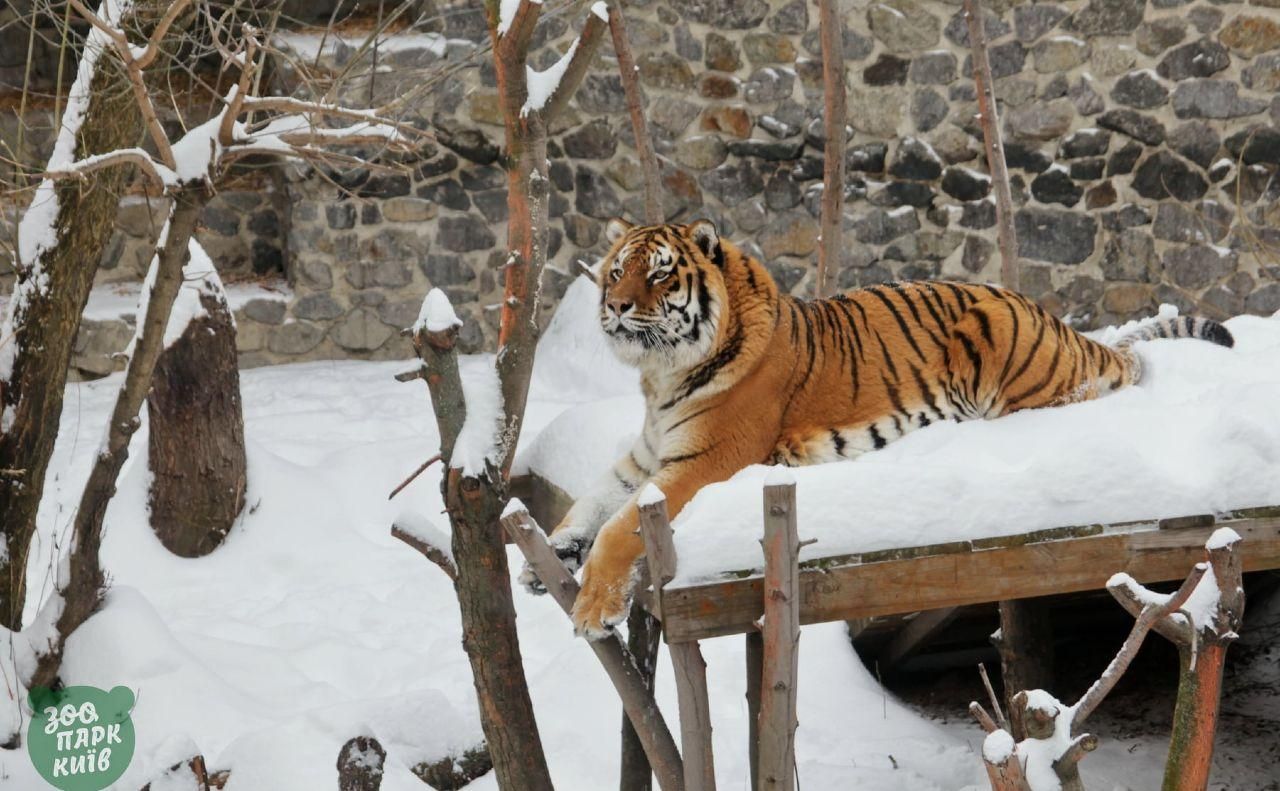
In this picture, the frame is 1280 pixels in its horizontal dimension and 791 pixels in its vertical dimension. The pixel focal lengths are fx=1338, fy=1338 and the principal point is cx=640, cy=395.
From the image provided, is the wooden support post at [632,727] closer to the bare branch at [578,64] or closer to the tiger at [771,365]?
the tiger at [771,365]

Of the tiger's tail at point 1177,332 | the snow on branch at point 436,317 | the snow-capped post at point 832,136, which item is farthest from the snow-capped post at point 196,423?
the tiger's tail at point 1177,332

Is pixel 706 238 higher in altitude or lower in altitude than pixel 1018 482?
higher

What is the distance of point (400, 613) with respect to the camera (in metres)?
5.91

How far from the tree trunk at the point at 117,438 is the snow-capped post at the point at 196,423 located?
1288 mm

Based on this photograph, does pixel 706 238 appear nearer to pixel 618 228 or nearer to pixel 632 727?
pixel 618 228

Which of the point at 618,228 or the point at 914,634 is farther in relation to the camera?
the point at 914,634

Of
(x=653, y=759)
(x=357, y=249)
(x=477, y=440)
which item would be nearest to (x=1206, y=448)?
(x=653, y=759)

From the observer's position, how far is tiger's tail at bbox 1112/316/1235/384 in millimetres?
4402

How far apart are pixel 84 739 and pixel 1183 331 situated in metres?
3.88

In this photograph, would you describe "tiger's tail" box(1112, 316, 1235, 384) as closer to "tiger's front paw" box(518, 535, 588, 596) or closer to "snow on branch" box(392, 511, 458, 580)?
"tiger's front paw" box(518, 535, 588, 596)

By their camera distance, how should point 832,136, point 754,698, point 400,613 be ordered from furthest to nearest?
point 400,613
point 832,136
point 754,698

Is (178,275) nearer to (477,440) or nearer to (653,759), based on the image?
(477,440)

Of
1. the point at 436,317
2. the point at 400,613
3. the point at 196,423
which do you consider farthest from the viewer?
the point at 196,423

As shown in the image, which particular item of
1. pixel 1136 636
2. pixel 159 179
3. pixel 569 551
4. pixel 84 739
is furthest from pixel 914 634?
pixel 159 179
